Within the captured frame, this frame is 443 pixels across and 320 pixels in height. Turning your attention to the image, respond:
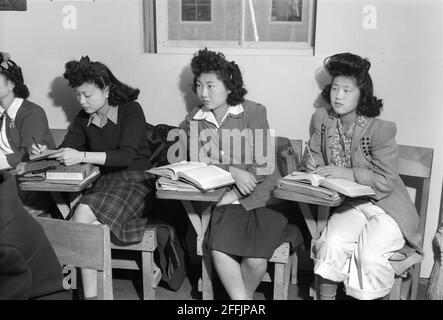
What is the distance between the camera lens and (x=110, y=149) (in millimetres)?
2953

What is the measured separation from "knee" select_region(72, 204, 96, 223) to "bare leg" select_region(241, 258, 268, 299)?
82cm

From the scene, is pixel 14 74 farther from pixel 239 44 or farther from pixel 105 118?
pixel 239 44

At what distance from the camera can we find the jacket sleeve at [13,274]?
1373 millimetres

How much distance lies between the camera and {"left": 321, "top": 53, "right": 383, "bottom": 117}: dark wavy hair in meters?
2.71

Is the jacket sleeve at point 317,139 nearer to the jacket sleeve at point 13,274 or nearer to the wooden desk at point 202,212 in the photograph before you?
the wooden desk at point 202,212

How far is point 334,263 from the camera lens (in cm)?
251

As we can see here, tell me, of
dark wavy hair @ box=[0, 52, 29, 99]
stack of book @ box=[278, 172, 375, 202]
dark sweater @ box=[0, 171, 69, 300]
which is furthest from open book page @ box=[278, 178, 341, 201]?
dark wavy hair @ box=[0, 52, 29, 99]

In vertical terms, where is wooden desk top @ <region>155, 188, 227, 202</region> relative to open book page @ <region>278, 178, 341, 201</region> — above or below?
below

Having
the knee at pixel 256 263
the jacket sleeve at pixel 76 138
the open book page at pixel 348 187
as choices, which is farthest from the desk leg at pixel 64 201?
the open book page at pixel 348 187

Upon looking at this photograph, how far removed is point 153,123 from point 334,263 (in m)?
→ 1.43

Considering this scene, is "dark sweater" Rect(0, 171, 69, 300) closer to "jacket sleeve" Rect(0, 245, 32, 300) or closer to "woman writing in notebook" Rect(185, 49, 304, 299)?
"jacket sleeve" Rect(0, 245, 32, 300)

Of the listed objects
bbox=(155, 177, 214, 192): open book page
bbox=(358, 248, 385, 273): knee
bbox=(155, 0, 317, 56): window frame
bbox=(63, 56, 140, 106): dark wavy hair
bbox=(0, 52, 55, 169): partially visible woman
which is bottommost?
bbox=(358, 248, 385, 273): knee
